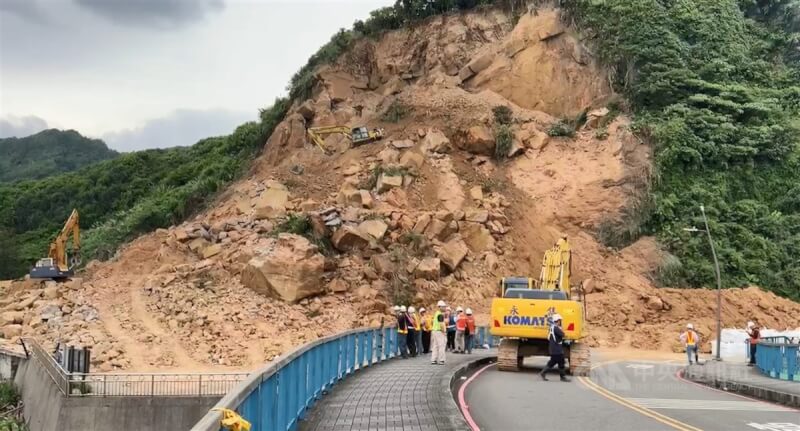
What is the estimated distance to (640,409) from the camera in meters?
13.0

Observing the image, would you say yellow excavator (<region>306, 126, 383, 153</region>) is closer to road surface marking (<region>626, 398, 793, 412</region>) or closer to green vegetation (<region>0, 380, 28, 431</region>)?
green vegetation (<region>0, 380, 28, 431</region>)

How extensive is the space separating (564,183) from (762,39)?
23140 millimetres

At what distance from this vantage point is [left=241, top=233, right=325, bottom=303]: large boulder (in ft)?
103

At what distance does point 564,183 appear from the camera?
4116 cm

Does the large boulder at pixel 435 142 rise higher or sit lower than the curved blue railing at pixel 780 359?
higher

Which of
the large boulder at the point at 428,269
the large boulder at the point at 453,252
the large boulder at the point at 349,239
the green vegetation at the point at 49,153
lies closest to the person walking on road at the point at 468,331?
the large boulder at the point at 428,269

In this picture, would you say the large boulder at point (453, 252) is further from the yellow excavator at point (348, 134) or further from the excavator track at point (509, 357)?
the excavator track at point (509, 357)

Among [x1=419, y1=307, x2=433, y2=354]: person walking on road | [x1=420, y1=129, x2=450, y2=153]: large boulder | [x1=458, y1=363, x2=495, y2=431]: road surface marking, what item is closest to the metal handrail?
[x1=419, y1=307, x2=433, y2=354]: person walking on road

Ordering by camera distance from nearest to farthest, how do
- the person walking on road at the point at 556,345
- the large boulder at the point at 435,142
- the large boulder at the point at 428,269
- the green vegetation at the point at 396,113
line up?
the person walking on road at the point at 556,345 → the large boulder at the point at 428,269 → the large boulder at the point at 435,142 → the green vegetation at the point at 396,113

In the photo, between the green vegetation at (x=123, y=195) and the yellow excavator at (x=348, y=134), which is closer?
the yellow excavator at (x=348, y=134)

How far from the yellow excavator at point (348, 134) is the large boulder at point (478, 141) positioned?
15.8ft

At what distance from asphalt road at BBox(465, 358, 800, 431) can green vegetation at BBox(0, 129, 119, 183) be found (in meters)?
122

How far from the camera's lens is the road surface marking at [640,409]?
1099 centimetres

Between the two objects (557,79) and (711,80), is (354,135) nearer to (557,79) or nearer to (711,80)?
(557,79)
